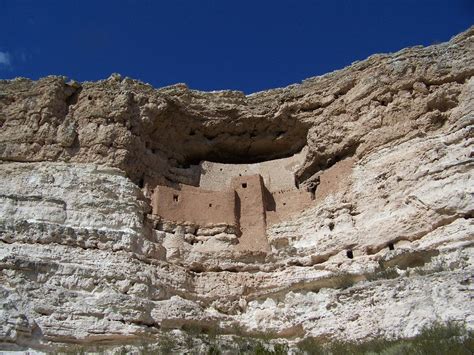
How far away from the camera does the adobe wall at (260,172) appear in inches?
659

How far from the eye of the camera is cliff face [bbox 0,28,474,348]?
38.1 ft

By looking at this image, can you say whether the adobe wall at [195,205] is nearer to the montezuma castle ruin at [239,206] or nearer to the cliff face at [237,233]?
the montezuma castle ruin at [239,206]

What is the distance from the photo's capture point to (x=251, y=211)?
15188mm

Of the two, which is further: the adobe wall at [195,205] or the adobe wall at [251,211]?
the adobe wall at [195,205]

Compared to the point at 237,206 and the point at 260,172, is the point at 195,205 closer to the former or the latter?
the point at 237,206

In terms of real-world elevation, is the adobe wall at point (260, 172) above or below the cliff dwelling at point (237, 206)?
above

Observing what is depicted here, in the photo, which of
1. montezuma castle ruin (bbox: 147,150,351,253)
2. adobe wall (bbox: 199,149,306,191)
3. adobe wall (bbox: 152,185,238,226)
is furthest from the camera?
adobe wall (bbox: 199,149,306,191)

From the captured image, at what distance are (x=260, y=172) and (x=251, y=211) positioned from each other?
2.29 m

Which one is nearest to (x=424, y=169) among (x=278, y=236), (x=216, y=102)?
(x=278, y=236)

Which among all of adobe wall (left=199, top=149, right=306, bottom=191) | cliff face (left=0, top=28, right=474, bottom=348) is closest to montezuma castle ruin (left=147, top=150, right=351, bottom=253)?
cliff face (left=0, top=28, right=474, bottom=348)

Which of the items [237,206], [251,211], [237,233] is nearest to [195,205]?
[237,206]

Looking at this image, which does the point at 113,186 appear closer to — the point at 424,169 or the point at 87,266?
the point at 87,266

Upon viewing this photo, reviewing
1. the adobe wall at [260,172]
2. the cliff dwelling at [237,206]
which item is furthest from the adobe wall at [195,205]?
the adobe wall at [260,172]

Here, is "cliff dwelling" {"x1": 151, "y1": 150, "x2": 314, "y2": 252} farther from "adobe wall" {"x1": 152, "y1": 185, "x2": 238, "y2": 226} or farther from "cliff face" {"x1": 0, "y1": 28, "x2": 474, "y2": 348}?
"cliff face" {"x1": 0, "y1": 28, "x2": 474, "y2": 348}
